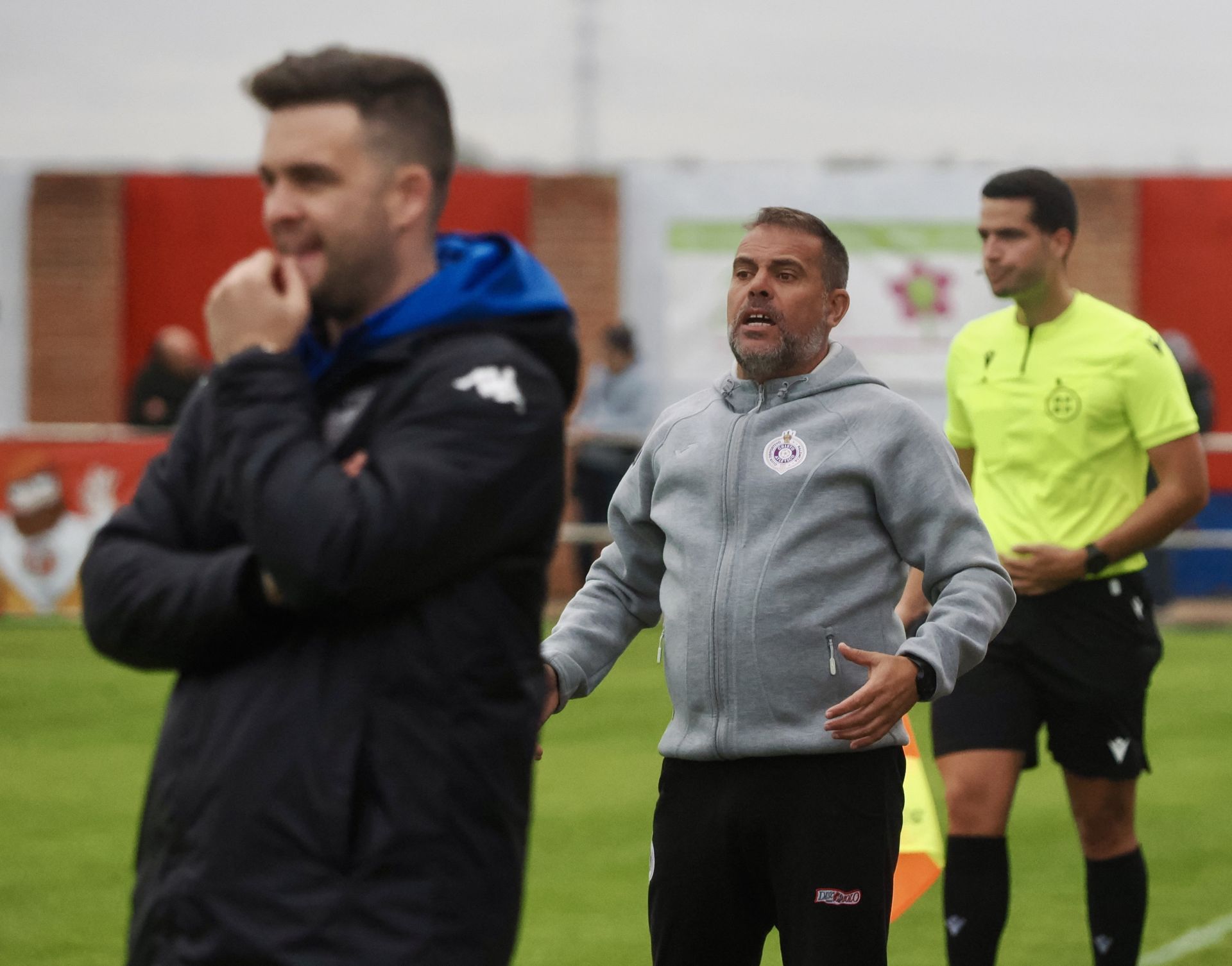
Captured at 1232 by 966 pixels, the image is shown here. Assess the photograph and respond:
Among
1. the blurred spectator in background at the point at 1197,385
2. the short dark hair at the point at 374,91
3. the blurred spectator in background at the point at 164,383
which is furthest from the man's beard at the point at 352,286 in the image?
the blurred spectator in background at the point at 164,383

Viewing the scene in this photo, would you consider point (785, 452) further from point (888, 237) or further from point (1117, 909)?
point (888, 237)

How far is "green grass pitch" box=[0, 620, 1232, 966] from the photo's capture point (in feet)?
22.9

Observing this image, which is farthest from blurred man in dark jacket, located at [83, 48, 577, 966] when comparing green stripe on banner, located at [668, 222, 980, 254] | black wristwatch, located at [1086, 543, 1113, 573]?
green stripe on banner, located at [668, 222, 980, 254]

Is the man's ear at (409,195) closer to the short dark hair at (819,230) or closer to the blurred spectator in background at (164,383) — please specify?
the short dark hair at (819,230)

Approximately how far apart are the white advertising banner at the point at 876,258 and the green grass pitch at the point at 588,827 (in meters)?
6.09

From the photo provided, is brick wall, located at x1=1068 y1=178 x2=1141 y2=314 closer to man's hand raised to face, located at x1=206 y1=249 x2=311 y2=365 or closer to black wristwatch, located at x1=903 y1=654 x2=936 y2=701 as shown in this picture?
black wristwatch, located at x1=903 y1=654 x2=936 y2=701

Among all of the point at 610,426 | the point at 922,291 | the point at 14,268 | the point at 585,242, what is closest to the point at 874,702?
the point at 610,426

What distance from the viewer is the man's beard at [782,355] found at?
14.1ft

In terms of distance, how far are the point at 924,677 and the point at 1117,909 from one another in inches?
88.2

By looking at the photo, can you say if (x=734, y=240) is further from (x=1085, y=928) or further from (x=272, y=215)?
(x=272, y=215)

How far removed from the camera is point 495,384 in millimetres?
2697

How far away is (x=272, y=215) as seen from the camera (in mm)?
2699

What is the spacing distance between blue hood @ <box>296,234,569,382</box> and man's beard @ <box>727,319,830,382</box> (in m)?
1.44

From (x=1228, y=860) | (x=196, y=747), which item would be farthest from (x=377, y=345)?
(x=1228, y=860)
